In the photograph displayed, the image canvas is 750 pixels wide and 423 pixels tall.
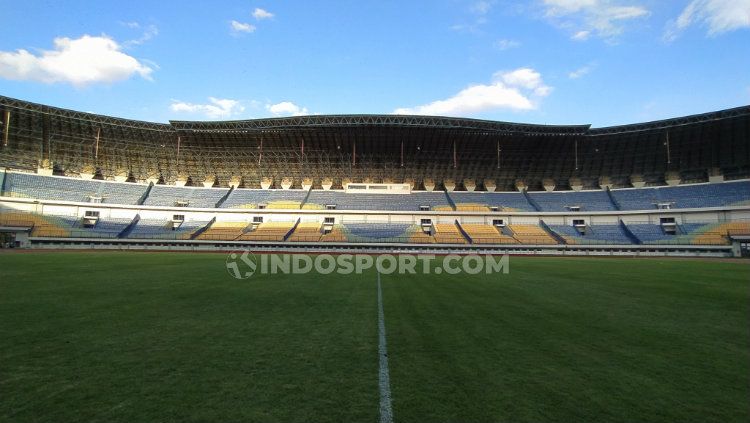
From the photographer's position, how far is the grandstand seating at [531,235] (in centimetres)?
4484

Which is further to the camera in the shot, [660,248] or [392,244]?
A: [392,244]

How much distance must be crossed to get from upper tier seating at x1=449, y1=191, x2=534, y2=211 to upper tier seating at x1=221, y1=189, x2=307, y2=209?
22985 mm

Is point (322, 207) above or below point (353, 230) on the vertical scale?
above

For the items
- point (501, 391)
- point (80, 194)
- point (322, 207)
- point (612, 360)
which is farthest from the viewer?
point (322, 207)

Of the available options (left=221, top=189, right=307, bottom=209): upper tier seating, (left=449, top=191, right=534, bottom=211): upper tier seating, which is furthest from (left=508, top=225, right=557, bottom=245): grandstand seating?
(left=221, top=189, right=307, bottom=209): upper tier seating

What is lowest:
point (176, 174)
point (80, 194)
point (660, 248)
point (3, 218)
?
point (660, 248)

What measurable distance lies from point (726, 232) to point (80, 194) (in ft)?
256

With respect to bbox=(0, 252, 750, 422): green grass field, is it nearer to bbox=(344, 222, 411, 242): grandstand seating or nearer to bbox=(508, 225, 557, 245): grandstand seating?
bbox=(344, 222, 411, 242): grandstand seating

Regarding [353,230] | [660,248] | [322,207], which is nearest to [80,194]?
[322,207]

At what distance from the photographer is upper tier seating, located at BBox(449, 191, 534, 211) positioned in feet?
169

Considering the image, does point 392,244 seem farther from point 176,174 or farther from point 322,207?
point 176,174

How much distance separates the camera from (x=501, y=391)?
4.02 meters

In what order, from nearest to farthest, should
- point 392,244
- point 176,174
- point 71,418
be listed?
point 71,418
point 392,244
point 176,174

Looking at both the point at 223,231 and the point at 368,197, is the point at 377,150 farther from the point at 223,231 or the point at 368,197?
the point at 223,231
